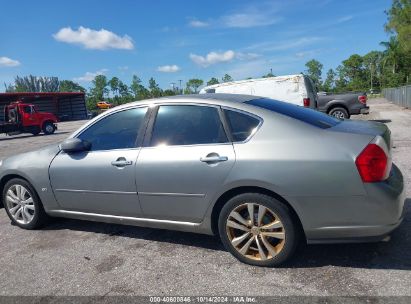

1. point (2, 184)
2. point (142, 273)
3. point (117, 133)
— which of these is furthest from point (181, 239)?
point (2, 184)

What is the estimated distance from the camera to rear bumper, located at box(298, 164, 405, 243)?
112 inches

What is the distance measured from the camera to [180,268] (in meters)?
3.39

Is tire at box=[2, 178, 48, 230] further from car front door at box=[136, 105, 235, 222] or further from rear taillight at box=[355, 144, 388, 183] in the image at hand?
rear taillight at box=[355, 144, 388, 183]

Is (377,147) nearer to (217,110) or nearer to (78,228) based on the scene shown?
(217,110)

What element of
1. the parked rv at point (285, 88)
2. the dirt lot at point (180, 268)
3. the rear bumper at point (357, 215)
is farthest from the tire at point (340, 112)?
the rear bumper at point (357, 215)

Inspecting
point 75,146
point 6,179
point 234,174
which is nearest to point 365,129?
point 234,174

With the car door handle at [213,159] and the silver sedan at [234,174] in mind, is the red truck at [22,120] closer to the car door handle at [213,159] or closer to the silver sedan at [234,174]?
the silver sedan at [234,174]

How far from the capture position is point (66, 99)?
44594 millimetres

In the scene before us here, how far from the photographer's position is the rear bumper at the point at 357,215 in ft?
9.37

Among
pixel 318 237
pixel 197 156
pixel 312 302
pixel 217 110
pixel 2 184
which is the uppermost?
pixel 217 110

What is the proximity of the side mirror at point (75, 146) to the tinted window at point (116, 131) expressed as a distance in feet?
0.21

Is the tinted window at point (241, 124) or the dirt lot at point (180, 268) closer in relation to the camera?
the dirt lot at point (180, 268)

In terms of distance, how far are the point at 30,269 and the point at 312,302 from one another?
2.63 meters

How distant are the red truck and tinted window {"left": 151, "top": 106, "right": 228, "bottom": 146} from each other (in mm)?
22516
